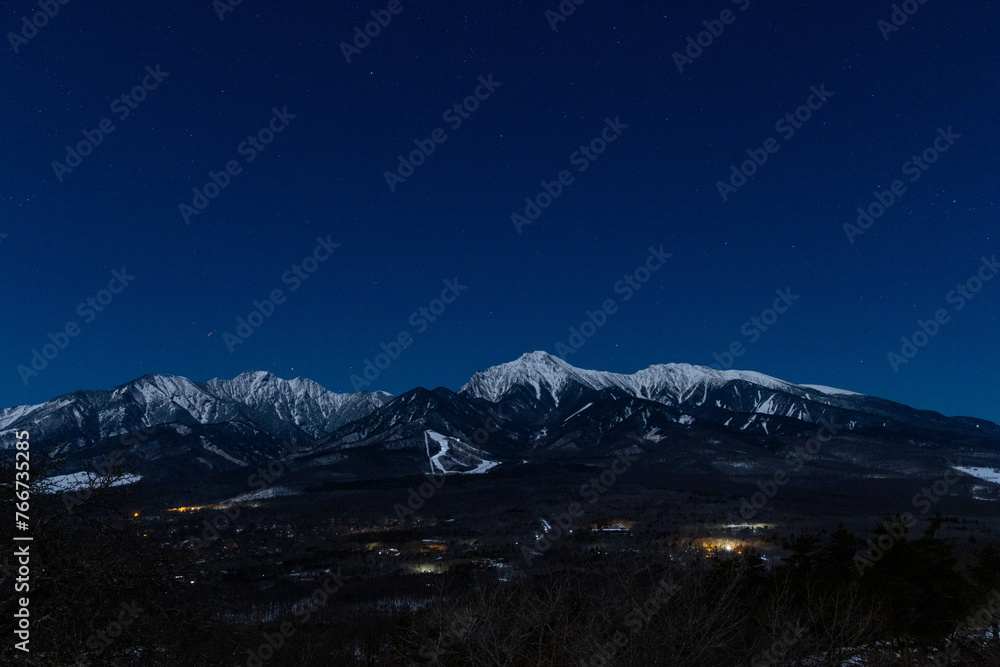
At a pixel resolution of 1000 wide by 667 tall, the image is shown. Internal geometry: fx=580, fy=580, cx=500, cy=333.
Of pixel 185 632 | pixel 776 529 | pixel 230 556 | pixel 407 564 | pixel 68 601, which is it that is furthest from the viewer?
pixel 776 529

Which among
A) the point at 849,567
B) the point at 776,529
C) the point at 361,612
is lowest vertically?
the point at 361,612

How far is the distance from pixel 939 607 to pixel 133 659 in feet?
143

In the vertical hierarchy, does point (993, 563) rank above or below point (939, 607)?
above

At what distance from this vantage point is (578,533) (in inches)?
6777

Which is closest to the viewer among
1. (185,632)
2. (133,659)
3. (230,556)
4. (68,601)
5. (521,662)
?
(68,601)

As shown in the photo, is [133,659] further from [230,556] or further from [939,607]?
[230,556]

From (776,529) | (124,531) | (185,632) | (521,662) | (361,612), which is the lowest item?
(361,612)

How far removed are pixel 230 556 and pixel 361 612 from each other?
7309 cm


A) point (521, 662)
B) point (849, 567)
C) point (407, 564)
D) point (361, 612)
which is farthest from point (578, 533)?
point (521, 662)

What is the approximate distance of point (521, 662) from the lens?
22531 millimetres

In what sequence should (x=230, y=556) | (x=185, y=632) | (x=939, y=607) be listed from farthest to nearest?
(x=230, y=556)
(x=939, y=607)
(x=185, y=632)

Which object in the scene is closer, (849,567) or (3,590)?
(3,590)

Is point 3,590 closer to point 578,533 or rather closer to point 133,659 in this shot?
point 133,659

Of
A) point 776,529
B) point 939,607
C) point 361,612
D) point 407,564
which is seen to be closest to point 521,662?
point 939,607
